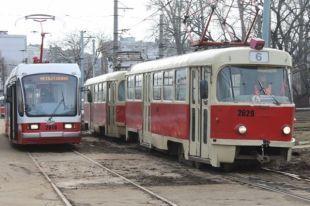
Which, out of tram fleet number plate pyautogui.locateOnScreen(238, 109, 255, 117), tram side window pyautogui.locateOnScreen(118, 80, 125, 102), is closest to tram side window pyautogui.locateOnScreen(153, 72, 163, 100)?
tram fleet number plate pyautogui.locateOnScreen(238, 109, 255, 117)

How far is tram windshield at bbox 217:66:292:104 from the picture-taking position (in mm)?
14688

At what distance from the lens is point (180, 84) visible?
54.9ft

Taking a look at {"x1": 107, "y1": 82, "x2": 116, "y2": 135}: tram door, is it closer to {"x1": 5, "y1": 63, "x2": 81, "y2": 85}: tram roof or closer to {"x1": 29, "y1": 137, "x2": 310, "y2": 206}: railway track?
{"x1": 5, "y1": 63, "x2": 81, "y2": 85}: tram roof

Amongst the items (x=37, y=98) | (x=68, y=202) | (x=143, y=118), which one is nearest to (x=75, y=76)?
(x=37, y=98)

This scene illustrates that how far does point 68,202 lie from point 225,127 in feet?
16.0

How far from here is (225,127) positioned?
47.9 ft

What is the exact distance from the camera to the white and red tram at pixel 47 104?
2108 cm

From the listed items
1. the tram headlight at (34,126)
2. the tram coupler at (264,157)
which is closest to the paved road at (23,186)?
the tram headlight at (34,126)

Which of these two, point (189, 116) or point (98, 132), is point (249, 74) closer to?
point (189, 116)

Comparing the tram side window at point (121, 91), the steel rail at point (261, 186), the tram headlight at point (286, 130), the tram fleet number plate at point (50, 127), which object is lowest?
the steel rail at point (261, 186)

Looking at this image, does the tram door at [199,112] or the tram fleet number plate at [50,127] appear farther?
the tram fleet number plate at [50,127]

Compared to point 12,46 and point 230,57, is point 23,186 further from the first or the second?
point 12,46

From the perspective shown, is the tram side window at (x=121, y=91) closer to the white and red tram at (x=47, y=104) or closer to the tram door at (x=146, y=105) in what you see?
the white and red tram at (x=47, y=104)

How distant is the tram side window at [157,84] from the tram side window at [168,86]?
461 millimetres
